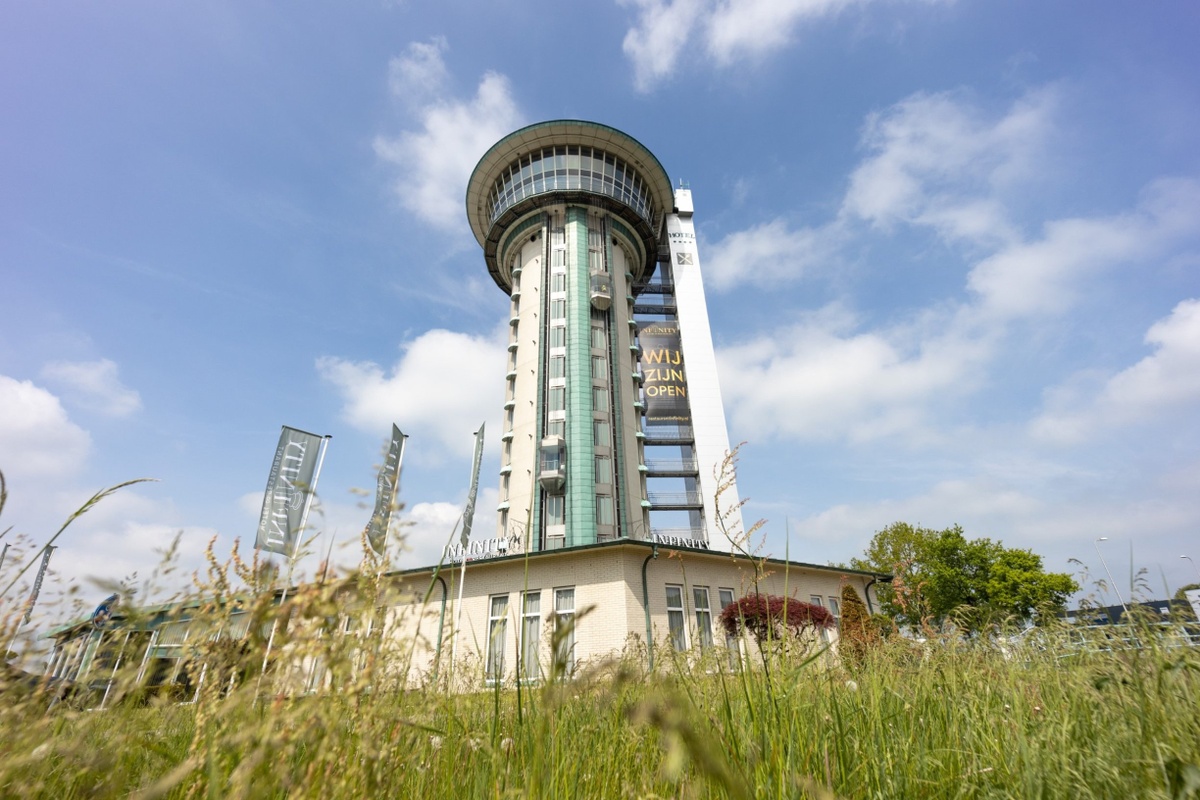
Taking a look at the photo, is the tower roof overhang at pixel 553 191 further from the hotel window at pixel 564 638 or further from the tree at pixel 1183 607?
the hotel window at pixel 564 638

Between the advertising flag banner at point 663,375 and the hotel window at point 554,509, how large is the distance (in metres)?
13.5

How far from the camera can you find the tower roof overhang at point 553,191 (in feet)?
134

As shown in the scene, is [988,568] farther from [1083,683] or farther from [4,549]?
[4,549]

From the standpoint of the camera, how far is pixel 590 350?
36.9 m

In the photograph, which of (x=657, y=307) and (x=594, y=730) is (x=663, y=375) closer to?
(x=657, y=307)

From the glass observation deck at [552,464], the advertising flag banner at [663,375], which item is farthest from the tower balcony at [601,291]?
the glass observation deck at [552,464]

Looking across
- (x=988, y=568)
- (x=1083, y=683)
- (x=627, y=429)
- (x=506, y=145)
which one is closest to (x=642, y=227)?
(x=506, y=145)

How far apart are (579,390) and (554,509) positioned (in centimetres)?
756

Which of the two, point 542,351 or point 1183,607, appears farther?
point 542,351

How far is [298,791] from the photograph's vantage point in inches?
40.6

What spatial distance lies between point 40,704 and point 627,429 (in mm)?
35099

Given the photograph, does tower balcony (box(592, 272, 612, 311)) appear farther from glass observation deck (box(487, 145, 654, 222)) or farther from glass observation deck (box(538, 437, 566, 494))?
glass observation deck (box(538, 437, 566, 494))

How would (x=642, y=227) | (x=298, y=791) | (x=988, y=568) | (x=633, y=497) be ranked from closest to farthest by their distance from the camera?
(x=298, y=791) → (x=633, y=497) → (x=988, y=568) → (x=642, y=227)

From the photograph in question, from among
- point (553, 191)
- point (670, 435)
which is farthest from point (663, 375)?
point (553, 191)
